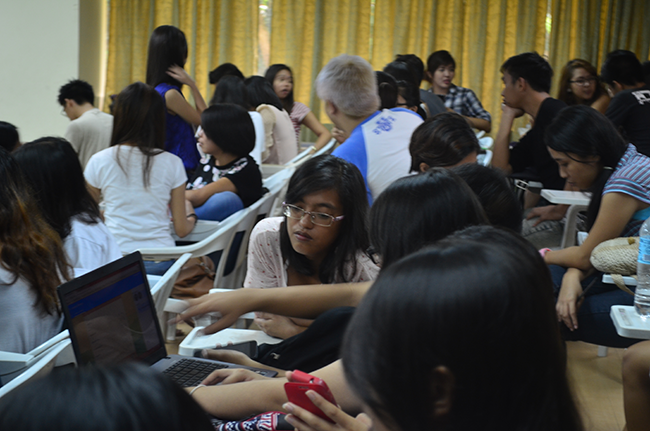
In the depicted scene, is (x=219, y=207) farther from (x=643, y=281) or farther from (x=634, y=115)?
(x=634, y=115)

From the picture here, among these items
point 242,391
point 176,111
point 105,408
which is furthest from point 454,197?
point 176,111

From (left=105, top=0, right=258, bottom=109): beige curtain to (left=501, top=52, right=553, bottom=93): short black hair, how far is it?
13.8 feet

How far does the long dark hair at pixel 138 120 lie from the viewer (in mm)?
2854

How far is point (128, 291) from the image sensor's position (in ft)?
4.66

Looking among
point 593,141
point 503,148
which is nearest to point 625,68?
point 503,148

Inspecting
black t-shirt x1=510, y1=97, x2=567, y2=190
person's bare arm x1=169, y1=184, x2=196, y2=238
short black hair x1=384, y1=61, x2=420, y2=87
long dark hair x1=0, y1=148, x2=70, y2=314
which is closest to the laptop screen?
long dark hair x1=0, y1=148, x2=70, y2=314

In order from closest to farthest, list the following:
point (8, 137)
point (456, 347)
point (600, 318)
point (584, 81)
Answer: point (456, 347)
point (600, 318)
point (8, 137)
point (584, 81)

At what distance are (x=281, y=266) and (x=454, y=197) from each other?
82 centimetres

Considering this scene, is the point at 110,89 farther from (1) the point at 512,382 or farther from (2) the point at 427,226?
(1) the point at 512,382

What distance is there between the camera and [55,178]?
210 centimetres

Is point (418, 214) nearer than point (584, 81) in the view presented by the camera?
Yes

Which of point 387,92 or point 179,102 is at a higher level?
point 387,92

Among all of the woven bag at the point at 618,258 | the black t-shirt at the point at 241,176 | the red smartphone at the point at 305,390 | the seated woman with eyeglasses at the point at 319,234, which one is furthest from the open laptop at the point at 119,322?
the black t-shirt at the point at 241,176

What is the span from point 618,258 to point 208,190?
6.72 feet
